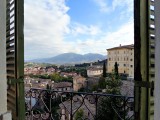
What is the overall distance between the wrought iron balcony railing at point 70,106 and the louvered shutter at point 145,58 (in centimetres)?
167

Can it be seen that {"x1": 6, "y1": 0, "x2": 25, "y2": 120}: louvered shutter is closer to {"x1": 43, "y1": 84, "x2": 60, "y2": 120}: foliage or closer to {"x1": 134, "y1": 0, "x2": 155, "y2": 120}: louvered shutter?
{"x1": 134, "y1": 0, "x2": 155, "y2": 120}: louvered shutter

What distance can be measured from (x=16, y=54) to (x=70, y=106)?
5.98 feet

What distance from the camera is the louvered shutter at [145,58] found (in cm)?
105

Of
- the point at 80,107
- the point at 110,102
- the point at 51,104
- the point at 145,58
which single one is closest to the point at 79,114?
the point at 80,107

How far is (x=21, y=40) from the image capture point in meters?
1.57

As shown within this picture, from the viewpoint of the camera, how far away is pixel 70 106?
10.5 ft

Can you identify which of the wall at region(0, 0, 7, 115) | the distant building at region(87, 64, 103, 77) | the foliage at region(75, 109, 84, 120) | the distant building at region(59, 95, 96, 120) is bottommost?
the foliage at region(75, 109, 84, 120)

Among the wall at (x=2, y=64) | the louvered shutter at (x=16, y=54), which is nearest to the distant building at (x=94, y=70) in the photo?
the louvered shutter at (x=16, y=54)

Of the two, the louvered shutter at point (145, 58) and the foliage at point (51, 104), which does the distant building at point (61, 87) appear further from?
the louvered shutter at point (145, 58)

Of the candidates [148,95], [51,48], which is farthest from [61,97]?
[51,48]

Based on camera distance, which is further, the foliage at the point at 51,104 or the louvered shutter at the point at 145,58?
the foliage at the point at 51,104

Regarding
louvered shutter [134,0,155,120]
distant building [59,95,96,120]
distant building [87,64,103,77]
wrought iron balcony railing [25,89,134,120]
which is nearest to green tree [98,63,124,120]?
wrought iron balcony railing [25,89,134,120]

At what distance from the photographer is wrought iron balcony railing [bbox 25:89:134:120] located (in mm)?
2881

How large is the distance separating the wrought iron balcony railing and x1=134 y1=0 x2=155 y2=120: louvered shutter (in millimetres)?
1673
